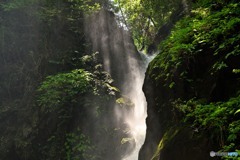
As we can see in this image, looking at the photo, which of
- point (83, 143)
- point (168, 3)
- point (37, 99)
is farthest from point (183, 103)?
point (168, 3)

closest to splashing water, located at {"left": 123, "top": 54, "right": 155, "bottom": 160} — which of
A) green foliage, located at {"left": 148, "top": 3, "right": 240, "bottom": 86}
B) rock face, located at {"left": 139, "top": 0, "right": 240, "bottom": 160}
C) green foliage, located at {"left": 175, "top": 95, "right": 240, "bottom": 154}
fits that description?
rock face, located at {"left": 139, "top": 0, "right": 240, "bottom": 160}

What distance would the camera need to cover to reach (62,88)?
1550cm

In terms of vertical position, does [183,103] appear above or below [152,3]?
below

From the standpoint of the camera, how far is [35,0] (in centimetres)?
1903

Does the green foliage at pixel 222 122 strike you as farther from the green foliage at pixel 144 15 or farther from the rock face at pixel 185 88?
the green foliage at pixel 144 15

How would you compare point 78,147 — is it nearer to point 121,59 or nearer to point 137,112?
point 137,112

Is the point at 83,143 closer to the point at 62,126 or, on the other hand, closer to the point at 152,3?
the point at 62,126

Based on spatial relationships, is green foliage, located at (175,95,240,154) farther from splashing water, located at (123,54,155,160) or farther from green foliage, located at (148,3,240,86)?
splashing water, located at (123,54,155,160)

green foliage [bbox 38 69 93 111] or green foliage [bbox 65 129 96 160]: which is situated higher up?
green foliage [bbox 38 69 93 111]

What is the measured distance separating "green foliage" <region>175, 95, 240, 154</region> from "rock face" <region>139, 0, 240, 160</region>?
5.5 inches

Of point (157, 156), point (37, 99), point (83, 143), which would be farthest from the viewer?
point (37, 99)

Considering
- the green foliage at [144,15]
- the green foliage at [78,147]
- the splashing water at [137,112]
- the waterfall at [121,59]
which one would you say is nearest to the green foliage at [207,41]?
the green foliage at [78,147]

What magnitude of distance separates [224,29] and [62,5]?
1611 centimetres

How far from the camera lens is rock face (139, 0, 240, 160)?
5.93 metres
